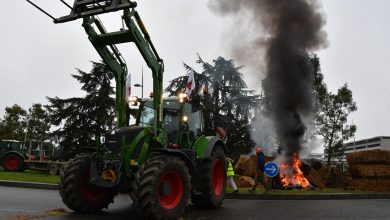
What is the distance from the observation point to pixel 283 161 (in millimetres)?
19000

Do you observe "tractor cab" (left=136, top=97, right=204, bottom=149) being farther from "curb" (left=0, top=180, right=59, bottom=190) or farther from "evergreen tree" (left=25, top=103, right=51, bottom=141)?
"evergreen tree" (left=25, top=103, right=51, bottom=141)

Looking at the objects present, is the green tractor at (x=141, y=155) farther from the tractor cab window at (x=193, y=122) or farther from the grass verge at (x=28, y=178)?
the grass verge at (x=28, y=178)

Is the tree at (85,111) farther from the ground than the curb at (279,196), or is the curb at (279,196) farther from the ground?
the tree at (85,111)

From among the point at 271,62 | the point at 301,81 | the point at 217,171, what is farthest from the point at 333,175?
the point at 217,171

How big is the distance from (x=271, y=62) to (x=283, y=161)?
Result: 565cm

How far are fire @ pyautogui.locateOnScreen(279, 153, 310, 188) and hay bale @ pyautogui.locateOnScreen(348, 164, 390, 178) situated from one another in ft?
9.06

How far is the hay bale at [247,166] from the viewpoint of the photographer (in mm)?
19469

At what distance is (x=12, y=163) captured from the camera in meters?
26.2

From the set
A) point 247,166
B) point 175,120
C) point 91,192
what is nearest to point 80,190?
point 91,192

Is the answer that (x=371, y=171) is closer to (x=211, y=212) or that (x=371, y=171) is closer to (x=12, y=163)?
(x=211, y=212)

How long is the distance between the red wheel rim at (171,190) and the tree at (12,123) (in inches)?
1684

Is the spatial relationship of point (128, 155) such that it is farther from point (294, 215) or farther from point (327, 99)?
point (327, 99)

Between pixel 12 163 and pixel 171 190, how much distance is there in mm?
21148

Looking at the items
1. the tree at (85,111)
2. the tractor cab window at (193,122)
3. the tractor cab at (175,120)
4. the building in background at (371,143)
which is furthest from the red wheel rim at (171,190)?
the building in background at (371,143)
